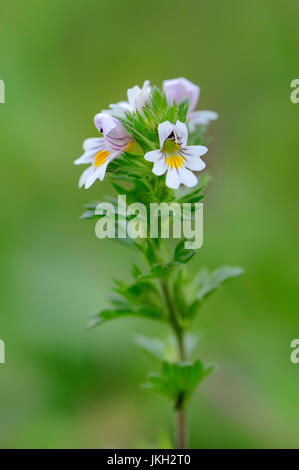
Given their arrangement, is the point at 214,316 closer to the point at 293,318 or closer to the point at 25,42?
the point at 293,318

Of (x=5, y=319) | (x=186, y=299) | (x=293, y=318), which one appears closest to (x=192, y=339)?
(x=186, y=299)

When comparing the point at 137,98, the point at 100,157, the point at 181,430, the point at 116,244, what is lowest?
the point at 181,430

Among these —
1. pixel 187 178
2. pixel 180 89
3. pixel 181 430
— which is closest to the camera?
pixel 187 178

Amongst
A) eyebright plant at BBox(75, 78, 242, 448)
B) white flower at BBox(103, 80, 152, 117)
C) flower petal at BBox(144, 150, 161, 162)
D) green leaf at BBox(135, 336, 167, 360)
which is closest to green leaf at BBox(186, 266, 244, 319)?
eyebright plant at BBox(75, 78, 242, 448)

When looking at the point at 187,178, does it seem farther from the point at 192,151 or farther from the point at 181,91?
the point at 181,91

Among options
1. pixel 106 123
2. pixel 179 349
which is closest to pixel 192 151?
pixel 106 123

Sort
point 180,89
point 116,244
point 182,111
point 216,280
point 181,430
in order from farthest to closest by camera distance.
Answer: point 116,244, point 181,430, point 216,280, point 180,89, point 182,111
